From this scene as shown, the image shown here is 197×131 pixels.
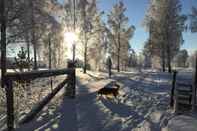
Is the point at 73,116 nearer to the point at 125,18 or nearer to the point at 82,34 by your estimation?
the point at 82,34

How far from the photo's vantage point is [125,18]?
35469mm

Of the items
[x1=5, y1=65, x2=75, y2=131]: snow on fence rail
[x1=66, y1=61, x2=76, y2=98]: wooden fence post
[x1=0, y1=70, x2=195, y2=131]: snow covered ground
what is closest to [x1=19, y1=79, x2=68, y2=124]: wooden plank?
[x1=5, y1=65, x2=75, y2=131]: snow on fence rail

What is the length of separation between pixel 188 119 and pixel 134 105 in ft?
7.55

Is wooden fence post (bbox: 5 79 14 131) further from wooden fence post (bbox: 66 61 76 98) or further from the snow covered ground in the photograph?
wooden fence post (bbox: 66 61 76 98)

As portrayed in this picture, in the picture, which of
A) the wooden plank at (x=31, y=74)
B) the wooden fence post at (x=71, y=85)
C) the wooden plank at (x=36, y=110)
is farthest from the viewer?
the wooden fence post at (x=71, y=85)

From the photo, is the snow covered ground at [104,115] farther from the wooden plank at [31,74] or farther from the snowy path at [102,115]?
the wooden plank at [31,74]

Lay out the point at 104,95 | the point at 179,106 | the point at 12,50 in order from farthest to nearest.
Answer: the point at 12,50
the point at 104,95
the point at 179,106

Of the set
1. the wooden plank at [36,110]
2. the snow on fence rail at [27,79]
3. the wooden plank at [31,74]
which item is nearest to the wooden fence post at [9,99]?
the snow on fence rail at [27,79]

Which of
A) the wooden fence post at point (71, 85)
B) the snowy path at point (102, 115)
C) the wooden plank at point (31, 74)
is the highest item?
the wooden plank at point (31, 74)

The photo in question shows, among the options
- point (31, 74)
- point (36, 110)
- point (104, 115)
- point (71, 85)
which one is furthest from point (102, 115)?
point (71, 85)

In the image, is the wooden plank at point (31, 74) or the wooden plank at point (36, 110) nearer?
the wooden plank at point (31, 74)

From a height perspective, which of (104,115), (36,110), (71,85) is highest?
(71,85)

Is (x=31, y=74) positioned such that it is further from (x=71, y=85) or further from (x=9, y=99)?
(x=71, y=85)

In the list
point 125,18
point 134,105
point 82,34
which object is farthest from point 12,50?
point 125,18
